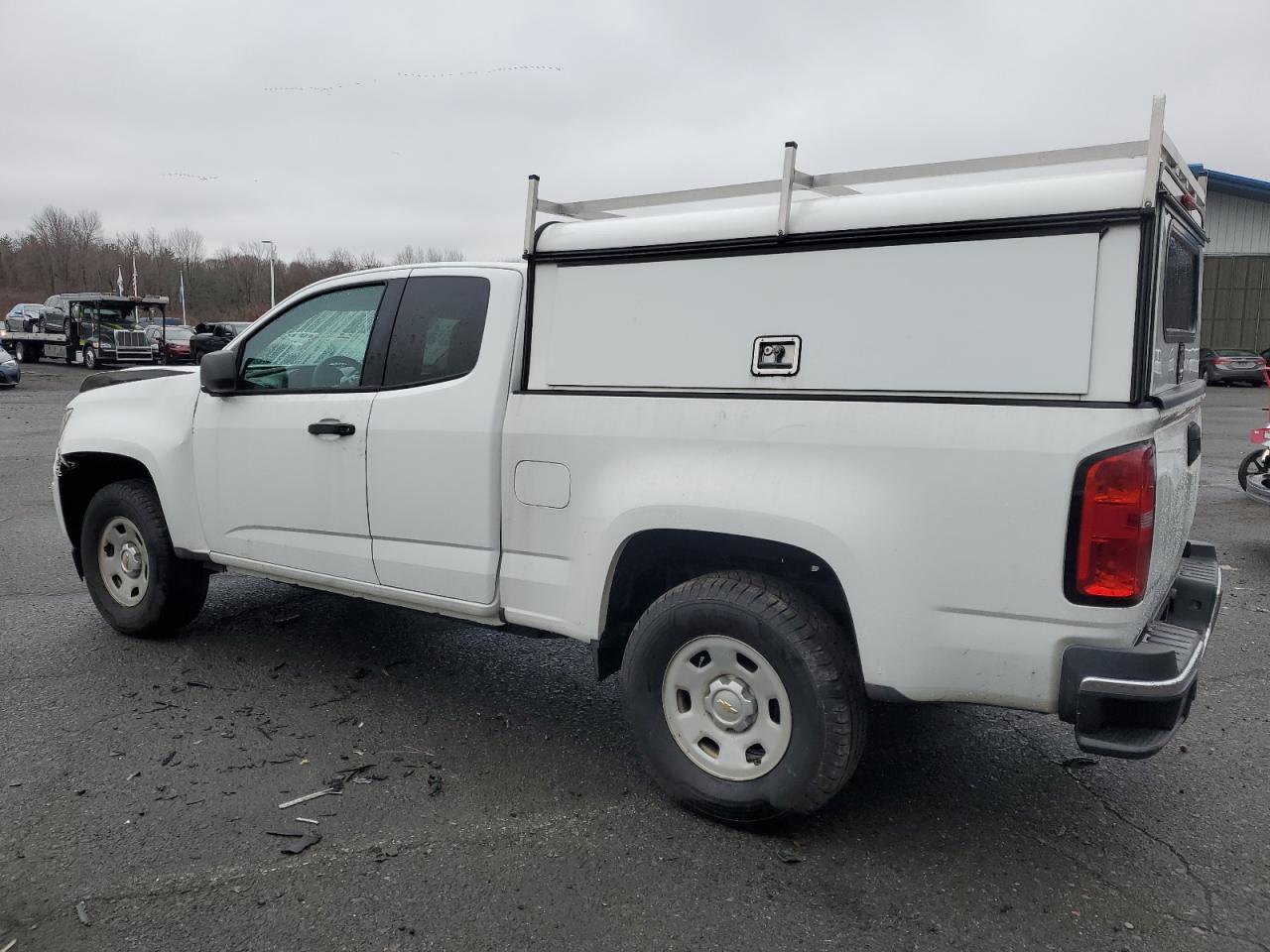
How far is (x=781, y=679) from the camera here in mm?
3201

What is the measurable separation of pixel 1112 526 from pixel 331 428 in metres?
3.01

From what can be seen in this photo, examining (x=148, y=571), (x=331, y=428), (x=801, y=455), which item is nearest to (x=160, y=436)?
(x=148, y=571)

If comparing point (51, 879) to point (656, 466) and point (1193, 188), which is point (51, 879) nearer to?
point (656, 466)

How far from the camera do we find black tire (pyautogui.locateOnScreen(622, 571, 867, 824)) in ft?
10.2

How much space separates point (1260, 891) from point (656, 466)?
2.23 m

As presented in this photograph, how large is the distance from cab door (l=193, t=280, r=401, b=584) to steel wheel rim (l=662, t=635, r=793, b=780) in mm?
1571

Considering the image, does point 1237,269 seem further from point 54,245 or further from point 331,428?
point 54,245

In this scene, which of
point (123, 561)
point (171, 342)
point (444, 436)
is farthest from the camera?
point (171, 342)

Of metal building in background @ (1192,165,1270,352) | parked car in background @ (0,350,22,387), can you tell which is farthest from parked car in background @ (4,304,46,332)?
metal building in background @ (1192,165,1270,352)

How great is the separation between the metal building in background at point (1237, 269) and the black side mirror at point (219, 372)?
35.4 metres

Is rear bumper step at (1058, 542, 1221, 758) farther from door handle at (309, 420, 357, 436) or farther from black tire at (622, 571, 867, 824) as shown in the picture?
door handle at (309, 420, 357, 436)

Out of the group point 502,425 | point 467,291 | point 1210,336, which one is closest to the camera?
point 502,425

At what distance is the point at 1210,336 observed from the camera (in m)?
34.6

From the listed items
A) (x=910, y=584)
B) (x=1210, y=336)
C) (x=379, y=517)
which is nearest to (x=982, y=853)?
(x=910, y=584)
